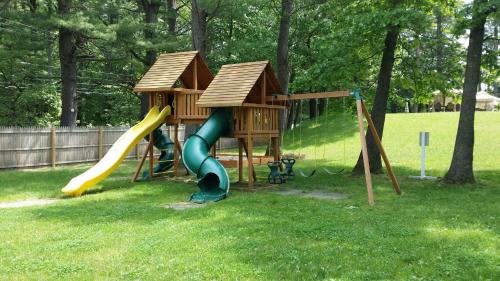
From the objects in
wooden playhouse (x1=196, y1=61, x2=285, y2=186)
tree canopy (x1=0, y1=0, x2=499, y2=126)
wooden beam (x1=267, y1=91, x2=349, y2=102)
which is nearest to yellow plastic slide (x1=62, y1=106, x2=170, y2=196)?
wooden playhouse (x1=196, y1=61, x2=285, y2=186)

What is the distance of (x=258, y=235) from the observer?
7074mm

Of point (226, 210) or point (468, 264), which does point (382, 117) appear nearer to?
point (226, 210)

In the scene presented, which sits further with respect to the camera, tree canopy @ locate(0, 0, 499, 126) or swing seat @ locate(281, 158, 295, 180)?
swing seat @ locate(281, 158, 295, 180)

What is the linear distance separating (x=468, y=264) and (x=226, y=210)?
4.79 meters

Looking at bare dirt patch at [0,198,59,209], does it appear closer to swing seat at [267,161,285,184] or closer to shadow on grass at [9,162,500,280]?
shadow on grass at [9,162,500,280]

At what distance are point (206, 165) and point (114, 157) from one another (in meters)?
3.26

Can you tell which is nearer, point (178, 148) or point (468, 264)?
point (468, 264)

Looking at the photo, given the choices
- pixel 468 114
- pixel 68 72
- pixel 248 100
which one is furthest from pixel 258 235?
pixel 68 72

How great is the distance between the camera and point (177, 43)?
Answer: 74.3ft

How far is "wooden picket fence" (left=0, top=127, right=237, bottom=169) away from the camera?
57.0ft

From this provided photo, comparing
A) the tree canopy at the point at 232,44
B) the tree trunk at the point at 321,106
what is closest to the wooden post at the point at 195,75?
the tree canopy at the point at 232,44

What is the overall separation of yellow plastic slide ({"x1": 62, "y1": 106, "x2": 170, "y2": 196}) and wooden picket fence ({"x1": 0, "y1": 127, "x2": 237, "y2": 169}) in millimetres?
6049

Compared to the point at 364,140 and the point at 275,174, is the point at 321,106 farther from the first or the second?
the point at 364,140

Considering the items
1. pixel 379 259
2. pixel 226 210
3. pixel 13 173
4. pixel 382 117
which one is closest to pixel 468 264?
pixel 379 259
